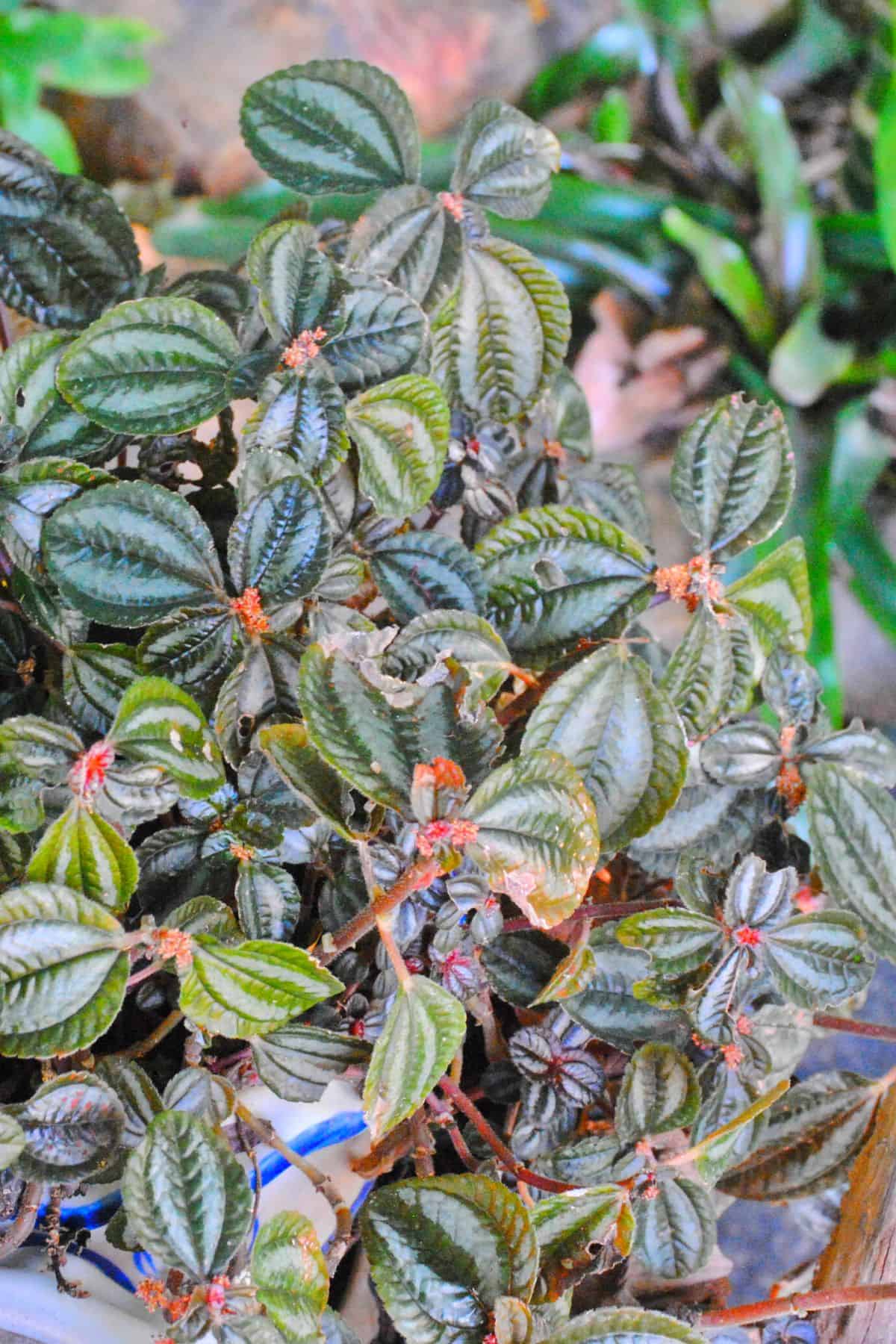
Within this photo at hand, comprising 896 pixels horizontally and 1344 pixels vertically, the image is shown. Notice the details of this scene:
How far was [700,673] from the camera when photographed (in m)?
0.58

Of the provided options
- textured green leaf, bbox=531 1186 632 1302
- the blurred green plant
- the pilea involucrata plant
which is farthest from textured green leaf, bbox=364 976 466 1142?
the blurred green plant

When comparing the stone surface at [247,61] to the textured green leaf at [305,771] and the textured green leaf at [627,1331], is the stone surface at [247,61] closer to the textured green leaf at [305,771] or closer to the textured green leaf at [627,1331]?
the textured green leaf at [305,771]

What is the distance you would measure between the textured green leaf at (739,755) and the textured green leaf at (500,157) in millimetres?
326

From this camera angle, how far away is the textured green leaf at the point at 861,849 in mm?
607

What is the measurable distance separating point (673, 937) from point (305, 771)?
0.21 metres

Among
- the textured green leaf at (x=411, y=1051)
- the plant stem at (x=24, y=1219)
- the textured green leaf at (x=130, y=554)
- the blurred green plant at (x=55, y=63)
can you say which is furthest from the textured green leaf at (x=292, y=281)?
the blurred green plant at (x=55, y=63)

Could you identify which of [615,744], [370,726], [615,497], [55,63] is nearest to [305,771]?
[370,726]

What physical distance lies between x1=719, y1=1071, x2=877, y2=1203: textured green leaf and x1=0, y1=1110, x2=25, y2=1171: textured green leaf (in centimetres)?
46

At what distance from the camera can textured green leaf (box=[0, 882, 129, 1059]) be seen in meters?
0.47

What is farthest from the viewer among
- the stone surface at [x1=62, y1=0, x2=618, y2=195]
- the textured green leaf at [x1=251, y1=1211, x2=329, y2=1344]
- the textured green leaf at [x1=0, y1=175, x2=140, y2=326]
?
the stone surface at [x1=62, y1=0, x2=618, y2=195]

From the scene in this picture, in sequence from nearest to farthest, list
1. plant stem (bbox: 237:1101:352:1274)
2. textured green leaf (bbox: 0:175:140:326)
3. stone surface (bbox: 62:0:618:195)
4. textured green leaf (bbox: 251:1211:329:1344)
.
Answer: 1. textured green leaf (bbox: 251:1211:329:1344)
2. plant stem (bbox: 237:1101:352:1274)
3. textured green leaf (bbox: 0:175:140:326)
4. stone surface (bbox: 62:0:618:195)

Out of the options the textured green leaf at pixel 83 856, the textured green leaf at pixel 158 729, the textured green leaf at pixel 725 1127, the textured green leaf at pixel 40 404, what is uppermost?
the textured green leaf at pixel 40 404

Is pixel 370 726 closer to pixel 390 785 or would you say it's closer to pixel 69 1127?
pixel 390 785

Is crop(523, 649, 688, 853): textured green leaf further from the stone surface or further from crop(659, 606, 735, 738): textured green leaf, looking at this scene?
the stone surface
